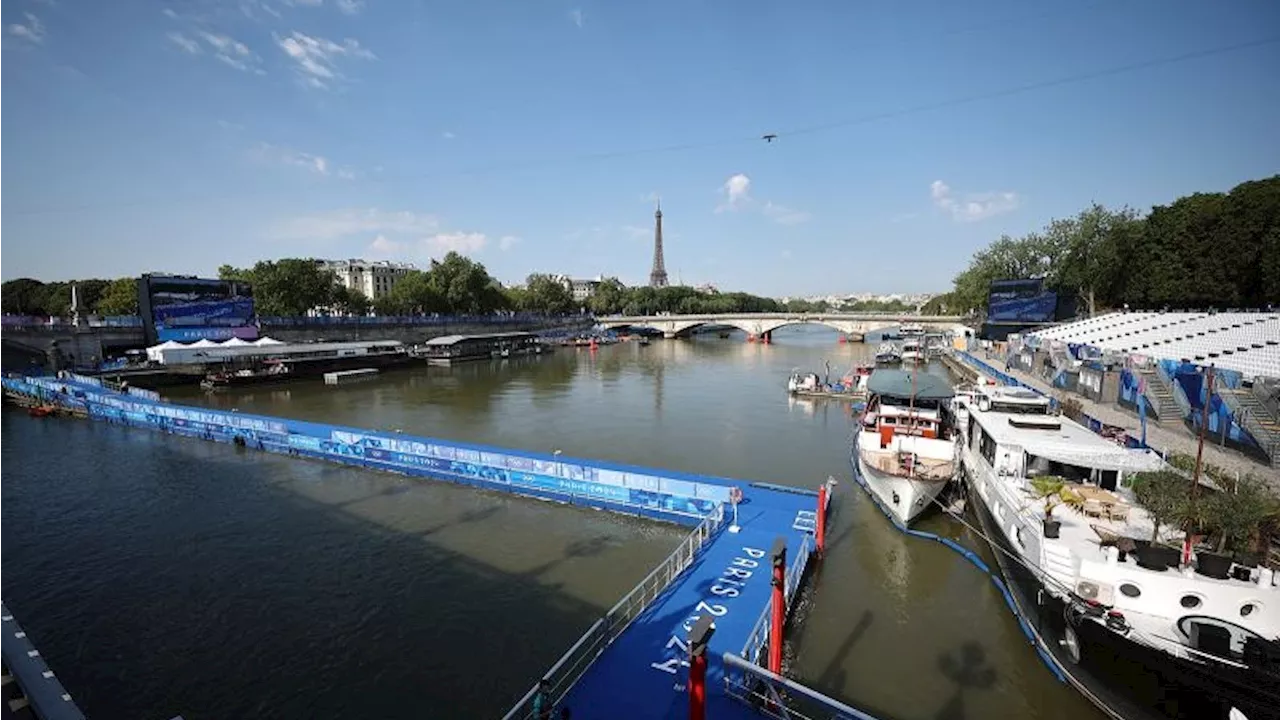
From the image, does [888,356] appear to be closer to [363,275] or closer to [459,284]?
[459,284]

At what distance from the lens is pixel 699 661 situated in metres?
7.34

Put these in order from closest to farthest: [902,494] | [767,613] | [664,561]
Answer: [767,613] < [664,561] < [902,494]

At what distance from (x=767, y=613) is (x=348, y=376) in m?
57.1

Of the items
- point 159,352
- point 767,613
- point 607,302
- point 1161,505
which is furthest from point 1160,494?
point 607,302

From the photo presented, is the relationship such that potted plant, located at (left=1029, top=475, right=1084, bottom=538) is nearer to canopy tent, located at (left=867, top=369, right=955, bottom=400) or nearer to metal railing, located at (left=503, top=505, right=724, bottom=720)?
canopy tent, located at (left=867, top=369, right=955, bottom=400)

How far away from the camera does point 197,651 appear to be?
1284 cm

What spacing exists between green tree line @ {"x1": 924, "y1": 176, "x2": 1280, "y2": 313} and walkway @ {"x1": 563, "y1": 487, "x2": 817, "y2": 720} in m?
57.1

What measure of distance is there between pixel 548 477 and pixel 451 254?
9044cm

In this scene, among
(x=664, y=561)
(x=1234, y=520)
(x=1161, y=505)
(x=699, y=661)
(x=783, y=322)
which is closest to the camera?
(x=699, y=661)

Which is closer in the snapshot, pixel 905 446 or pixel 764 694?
pixel 764 694

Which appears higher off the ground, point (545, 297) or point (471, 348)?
point (545, 297)

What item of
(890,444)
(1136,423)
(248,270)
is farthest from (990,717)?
(248,270)

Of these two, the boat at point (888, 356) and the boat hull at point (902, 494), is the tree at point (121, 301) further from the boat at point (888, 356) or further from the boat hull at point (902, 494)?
the boat hull at point (902, 494)

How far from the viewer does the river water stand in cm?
1166
